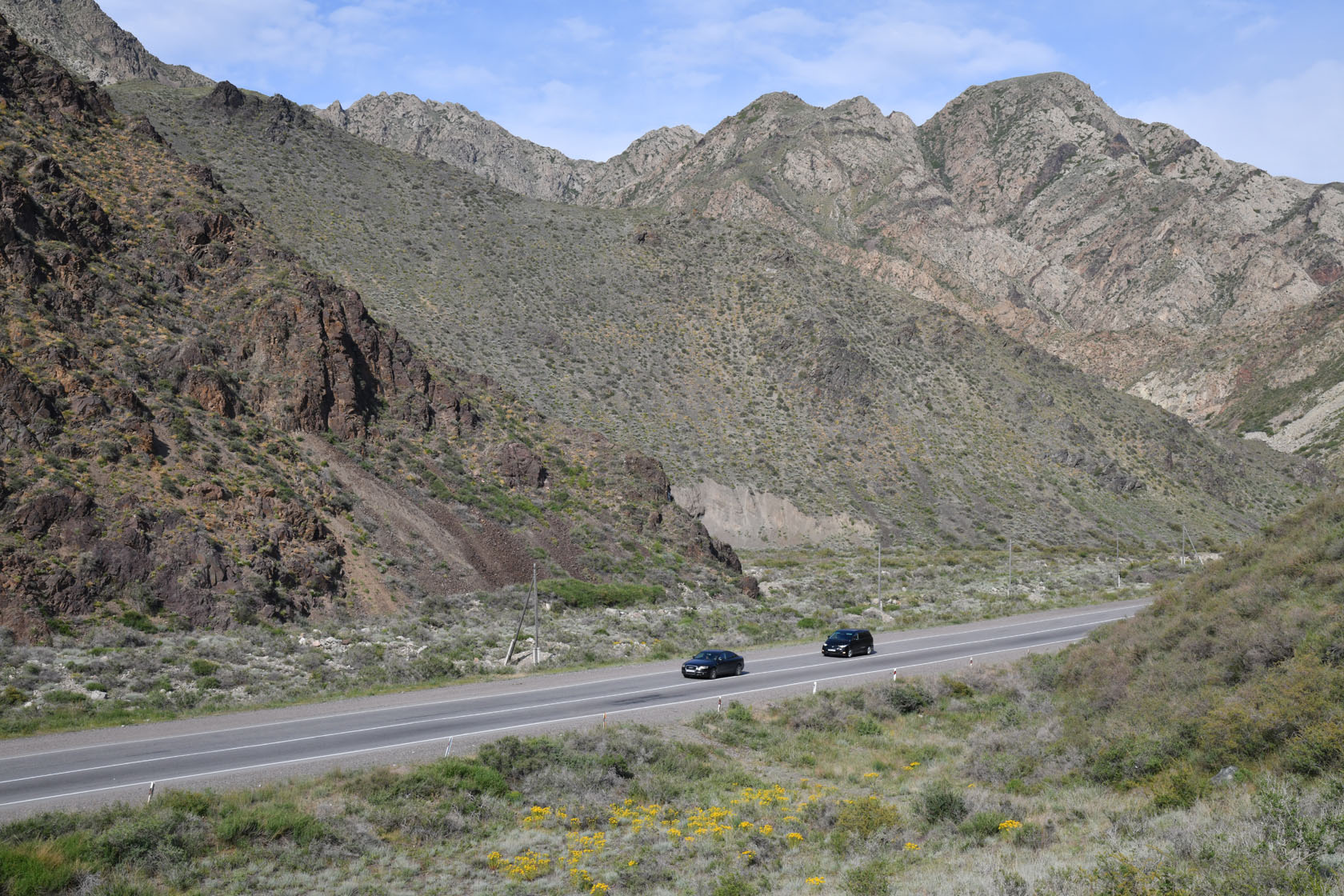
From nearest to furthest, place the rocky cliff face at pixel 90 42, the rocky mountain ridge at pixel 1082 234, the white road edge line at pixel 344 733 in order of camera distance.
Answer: the white road edge line at pixel 344 733 → the rocky cliff face at pixel 90 42 → the rocky mountain ridge at pixel 1082 234

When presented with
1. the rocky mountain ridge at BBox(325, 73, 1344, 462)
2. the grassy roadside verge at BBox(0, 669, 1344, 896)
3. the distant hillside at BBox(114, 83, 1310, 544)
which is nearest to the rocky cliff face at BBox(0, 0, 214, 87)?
the distant hillside at BBox(114, 83, 1310, 544)

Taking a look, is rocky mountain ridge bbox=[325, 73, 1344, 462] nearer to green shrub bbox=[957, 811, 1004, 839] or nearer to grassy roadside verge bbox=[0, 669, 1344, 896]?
grassy roadside verge bbox=[0, 669, 1344, 896]

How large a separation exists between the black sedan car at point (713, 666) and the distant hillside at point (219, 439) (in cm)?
1430

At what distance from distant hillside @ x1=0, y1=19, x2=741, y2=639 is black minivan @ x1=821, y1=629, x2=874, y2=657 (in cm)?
1512

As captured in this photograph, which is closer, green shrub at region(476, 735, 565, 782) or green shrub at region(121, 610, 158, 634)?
green shrub at region(476, 735, 565, 782)

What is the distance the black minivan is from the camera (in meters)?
33.9

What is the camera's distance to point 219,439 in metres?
37.8

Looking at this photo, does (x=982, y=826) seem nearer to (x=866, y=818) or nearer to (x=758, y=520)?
(x=866, y=818)

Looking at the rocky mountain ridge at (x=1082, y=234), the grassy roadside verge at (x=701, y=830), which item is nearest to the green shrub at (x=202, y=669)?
the grassy roadside verge at (x=701, y=830)

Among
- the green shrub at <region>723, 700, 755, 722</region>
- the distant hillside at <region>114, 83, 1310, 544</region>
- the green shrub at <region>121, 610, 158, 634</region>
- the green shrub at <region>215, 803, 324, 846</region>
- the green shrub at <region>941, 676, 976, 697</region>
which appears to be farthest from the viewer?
the distant hillside at <region>114, 83, 1310, 544</region>

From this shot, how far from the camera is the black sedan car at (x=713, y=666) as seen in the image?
1134 inches

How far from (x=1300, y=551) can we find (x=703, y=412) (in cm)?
6040

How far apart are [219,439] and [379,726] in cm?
2231

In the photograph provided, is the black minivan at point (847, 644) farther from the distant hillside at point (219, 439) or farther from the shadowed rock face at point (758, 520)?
the shadowed rock face at point (758, 520)
